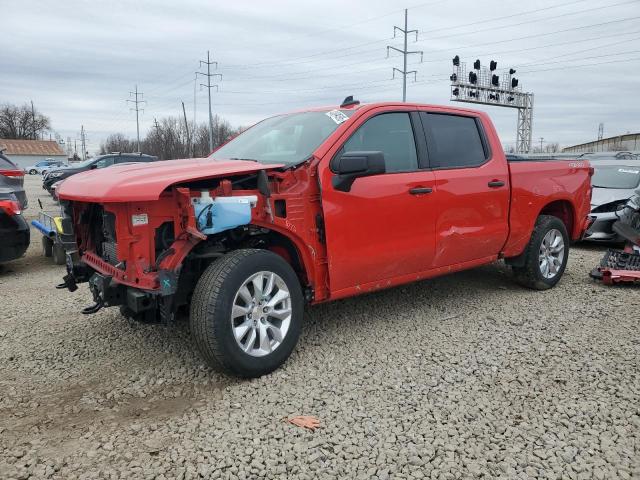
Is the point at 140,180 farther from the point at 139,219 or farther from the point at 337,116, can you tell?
the point at 337,116

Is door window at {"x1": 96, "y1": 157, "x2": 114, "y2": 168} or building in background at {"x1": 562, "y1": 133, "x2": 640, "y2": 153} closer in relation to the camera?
door window at {"x1": 96, "y1": 157, "x2": 114, "y2": 168}

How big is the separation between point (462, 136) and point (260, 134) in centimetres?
189

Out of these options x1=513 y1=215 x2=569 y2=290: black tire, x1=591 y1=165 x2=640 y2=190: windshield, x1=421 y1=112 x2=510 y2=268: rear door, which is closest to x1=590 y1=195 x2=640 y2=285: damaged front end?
x1=513 y1=215 x2=569 y2=290: black tire

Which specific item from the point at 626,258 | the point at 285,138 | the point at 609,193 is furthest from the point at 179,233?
the point at 609,193

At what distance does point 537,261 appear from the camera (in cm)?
548

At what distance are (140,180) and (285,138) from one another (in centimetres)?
151

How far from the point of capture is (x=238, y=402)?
316 cm

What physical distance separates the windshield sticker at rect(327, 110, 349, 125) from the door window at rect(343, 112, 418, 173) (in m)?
0.15

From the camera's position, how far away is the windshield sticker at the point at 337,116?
401 centimetres

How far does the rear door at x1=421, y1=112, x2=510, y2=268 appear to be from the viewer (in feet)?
14.7

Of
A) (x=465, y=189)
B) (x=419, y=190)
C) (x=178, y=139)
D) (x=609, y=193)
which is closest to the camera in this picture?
(x=419, y=190)

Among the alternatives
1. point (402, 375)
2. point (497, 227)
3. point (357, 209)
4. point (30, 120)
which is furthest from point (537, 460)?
point (30, 120)

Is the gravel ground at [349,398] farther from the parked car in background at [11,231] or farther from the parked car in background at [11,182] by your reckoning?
the parked car in background at [11,182]

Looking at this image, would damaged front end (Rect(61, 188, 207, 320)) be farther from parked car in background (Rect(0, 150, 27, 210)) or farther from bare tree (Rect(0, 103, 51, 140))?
bare tree (Rect(0, 103, 51, 140))
